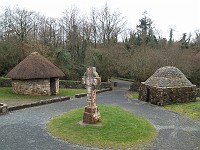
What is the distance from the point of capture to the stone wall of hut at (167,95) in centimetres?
2266

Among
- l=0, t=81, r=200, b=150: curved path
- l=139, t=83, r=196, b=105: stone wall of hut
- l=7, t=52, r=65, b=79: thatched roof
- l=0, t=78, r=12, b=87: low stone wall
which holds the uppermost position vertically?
l=7, t=52, r=65, b=79: thatched roof

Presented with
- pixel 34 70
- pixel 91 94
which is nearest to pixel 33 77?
pixel 34 70

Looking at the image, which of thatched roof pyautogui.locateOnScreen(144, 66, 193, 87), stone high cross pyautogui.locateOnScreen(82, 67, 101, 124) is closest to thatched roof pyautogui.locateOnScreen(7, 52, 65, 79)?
thatched roof pyautogui.locateOnScreen(144, 66, 193, 87)

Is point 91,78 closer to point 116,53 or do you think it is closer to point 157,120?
point 157,120

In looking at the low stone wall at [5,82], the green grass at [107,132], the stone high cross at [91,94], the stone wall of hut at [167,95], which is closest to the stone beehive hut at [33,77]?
the low stone wall at [5,82]

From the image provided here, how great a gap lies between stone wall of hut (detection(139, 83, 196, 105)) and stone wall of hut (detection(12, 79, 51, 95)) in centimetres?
981

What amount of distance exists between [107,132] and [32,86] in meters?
14.4

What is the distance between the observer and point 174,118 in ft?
57.6

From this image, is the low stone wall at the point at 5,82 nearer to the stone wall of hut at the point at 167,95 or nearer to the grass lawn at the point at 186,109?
the stone wall of hut at the point at 167,95

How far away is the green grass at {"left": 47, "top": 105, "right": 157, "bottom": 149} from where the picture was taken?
11.6 m

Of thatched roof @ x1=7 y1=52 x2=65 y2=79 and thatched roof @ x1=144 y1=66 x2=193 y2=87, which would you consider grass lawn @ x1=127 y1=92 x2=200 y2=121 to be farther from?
thatched roof @ x1=7 y1=52 x2=65 y2=79

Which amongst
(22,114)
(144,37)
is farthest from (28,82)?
(144,37)

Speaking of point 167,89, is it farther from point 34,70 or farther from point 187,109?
point 34,70

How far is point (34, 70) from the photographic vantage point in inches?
989
